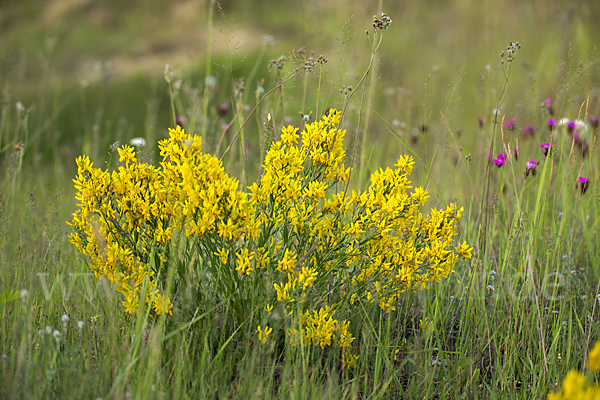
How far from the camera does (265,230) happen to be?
4.58 feet

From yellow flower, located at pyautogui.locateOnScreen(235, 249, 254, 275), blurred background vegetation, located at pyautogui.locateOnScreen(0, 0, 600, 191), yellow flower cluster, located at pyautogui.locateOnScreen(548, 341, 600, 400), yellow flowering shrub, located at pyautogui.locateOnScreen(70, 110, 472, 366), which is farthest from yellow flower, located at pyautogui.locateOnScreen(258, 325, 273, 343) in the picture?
blurred background vegetation, located at pyautogui.locateOnScreen(0, 0, 600, 191)

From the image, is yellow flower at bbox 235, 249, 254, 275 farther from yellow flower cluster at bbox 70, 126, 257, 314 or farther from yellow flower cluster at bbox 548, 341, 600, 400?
yellow flower cluster at bbox 548, 341, 600, 400

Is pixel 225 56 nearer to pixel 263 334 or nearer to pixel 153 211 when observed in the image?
pixel 153 211

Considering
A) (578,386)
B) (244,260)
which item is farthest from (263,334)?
(578,386)

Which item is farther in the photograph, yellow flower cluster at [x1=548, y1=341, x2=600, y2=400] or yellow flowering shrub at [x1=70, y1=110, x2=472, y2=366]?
yellow flowering shrub at [x1=70, y1=110, x2=472, y2=366]

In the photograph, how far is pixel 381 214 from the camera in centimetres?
138

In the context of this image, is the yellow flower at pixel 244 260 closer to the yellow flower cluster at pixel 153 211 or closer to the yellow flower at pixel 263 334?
→ the yellow flower cluster at pixel 153 211

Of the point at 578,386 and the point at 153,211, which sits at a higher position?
the point at 153,211

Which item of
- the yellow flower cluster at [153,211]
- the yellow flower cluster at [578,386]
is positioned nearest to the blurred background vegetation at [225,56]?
the yellow flower cluster at [153,211]

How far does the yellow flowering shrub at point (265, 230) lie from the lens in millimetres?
1288

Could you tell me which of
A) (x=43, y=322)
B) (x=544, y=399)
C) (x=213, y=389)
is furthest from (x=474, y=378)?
(x=43, y=322)

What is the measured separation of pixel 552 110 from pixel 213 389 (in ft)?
6.88

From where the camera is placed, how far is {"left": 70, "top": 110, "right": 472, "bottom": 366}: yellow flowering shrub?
1.29m

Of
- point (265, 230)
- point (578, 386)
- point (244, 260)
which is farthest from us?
point (265, 230)
